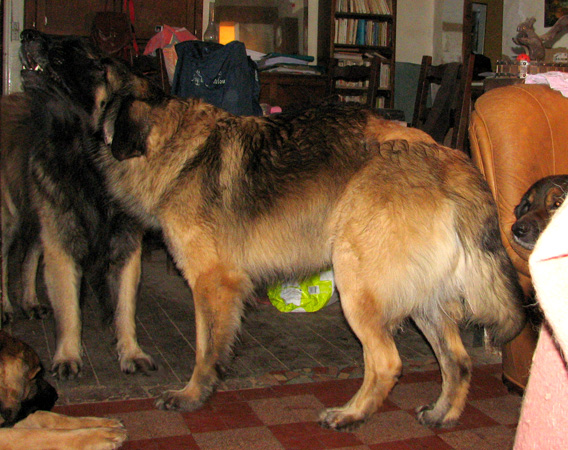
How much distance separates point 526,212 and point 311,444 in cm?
114

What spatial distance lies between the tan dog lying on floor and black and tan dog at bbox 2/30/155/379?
1.75 feet

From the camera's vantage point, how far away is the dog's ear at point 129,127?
77.5 inches

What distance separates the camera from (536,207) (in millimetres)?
1994

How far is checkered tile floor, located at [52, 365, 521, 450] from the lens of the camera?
171cm

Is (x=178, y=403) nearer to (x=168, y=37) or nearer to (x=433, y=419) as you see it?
(x=433, y=419)

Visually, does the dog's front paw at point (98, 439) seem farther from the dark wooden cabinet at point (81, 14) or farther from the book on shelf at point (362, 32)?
the book on shelf at point (362, 32)

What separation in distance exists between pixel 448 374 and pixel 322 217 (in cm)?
71

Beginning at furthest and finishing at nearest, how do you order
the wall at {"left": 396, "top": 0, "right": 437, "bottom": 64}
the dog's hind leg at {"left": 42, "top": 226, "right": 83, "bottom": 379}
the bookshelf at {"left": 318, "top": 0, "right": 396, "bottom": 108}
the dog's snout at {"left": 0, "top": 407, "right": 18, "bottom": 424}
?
the wall at {"left": 396, "top": 0, "right": 437, "bottom": 64}, the bookshelf at {"left": 318, "top": 0, "right": 396, "bottom": 108}, the dog's hind leg at {"left": 42, "top": 226, "right": 83, "bottom": 379}, the dog's snout at {"left": 0, "top": 407, "right": 18, "bottom": 424}

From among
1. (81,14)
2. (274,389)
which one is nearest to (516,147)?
(274,389)

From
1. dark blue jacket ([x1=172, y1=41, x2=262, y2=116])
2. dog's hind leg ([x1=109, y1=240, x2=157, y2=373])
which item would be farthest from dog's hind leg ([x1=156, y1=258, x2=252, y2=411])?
dark blue jacket ([x1=172, y1=41, x2=262, y2=116])

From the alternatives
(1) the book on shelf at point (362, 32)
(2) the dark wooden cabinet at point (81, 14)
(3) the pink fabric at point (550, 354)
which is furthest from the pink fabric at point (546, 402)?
(1) the book on shelf at point (362, 32)

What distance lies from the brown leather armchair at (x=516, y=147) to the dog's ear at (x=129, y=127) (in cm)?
130

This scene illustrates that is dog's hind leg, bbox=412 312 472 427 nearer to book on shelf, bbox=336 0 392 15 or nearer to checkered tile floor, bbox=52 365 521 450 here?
checkered tile floor, bbox=52 365 521 450

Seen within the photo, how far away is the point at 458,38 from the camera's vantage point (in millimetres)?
6609
